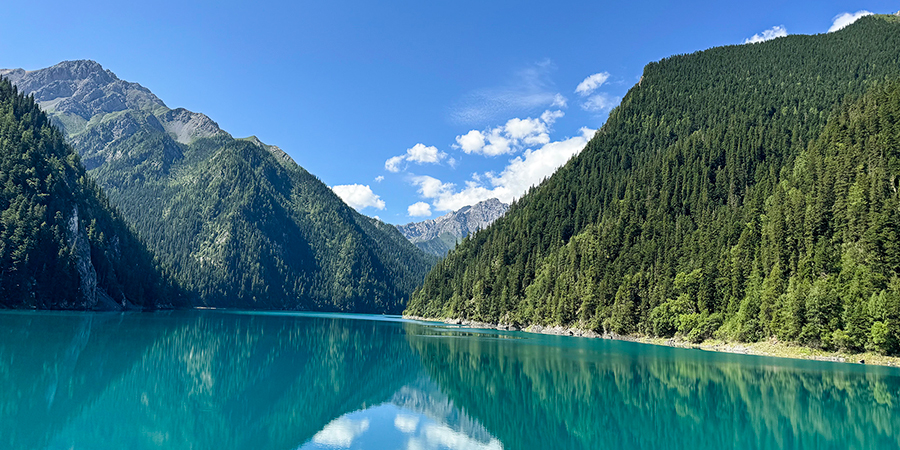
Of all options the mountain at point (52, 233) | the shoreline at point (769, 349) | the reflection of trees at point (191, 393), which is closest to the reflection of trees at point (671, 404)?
the reflection of trees at point (191, 393)

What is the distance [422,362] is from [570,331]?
7479 cm

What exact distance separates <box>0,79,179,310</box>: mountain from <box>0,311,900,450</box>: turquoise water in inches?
3191

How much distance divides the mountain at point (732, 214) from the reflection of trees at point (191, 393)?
2159 inches

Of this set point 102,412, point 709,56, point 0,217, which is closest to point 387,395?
point 102,412

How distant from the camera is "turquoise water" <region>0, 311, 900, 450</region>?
22.9 metres

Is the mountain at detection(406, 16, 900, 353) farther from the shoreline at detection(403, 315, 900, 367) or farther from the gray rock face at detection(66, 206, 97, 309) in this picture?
the gray rock face at detection(66, 206, 97, 309)

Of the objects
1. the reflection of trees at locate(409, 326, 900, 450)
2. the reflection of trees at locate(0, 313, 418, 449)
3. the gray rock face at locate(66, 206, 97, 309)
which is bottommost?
the reflection of trees at locate(0, 313, 418, 449)

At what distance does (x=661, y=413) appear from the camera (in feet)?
95.9

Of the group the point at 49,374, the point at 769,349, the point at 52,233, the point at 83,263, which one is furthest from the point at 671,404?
the point at 83,263

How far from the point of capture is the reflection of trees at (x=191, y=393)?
21484 mm

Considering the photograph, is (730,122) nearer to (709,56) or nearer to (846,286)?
(709,56)

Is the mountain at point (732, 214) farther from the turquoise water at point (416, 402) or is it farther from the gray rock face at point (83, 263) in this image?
the gray rock face at point (83, 263)

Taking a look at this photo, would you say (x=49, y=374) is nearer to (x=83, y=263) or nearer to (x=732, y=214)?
(x=732, y=214)

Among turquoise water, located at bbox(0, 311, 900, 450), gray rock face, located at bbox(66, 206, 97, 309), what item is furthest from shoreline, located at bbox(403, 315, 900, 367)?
gray rock face, located at bbox(66, 206, 97, 309)
